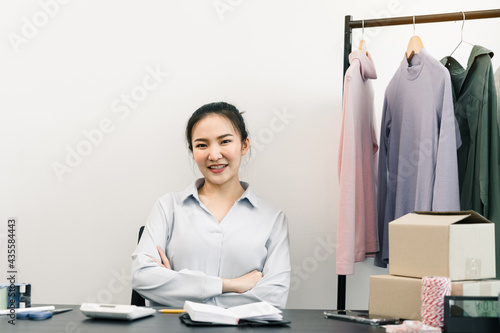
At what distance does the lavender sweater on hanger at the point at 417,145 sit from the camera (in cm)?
215

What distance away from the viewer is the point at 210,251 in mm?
2213

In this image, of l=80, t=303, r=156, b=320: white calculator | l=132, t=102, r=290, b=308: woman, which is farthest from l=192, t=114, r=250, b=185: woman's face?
l=80, t=303, r=156, b=320: white calculator

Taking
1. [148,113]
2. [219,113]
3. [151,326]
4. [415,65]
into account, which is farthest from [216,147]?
[151,326]

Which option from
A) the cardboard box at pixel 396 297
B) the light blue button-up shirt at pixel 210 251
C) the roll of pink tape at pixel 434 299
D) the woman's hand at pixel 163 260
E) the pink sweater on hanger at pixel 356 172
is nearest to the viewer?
the roll of pink tape at pixel 434 299

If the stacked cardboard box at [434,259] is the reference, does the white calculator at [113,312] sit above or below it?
below

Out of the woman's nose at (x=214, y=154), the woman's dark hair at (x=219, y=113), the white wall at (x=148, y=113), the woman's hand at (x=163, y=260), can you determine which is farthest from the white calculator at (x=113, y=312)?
the white wall at (x=148, y=113)

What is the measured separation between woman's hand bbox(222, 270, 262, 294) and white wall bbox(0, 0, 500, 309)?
681 millimetres

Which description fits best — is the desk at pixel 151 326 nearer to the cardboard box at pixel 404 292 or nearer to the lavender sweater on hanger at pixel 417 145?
the cardboard box at pixel 404 292

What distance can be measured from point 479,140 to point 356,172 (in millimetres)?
491

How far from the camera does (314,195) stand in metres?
2.78

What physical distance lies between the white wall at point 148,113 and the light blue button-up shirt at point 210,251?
52 centimetres

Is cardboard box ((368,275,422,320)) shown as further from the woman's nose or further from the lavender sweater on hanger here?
the woman's nose

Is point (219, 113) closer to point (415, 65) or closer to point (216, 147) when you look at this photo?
point (216, 147)

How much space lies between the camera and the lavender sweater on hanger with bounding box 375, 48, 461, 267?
215cm
